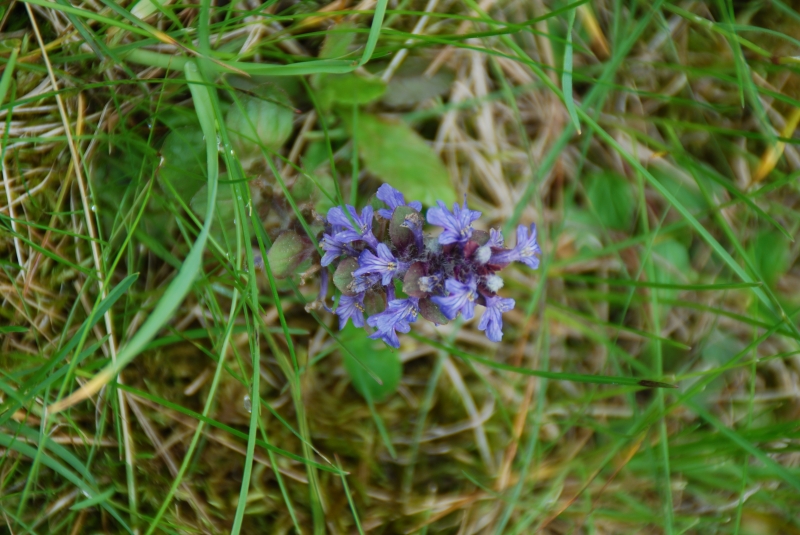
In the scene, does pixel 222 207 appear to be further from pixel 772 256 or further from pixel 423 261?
pixel 772 256

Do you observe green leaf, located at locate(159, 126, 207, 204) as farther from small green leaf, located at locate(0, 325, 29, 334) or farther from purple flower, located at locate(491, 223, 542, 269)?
purple flower, located at locate(491, 223, 542, 269)

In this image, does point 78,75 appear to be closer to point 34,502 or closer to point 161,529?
point 34,502

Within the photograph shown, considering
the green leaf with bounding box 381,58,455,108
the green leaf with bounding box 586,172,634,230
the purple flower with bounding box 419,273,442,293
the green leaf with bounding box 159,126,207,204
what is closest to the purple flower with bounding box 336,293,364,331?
the purple flower with bounding box 419,273,442,293

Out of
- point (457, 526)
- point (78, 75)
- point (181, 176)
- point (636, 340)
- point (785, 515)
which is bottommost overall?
point (785, 515)

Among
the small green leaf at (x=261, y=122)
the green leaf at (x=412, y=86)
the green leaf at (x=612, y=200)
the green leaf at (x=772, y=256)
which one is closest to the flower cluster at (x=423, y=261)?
the small green leaf at (x=261, y=122)

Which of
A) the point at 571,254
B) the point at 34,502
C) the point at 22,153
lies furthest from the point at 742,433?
the point at 22,153

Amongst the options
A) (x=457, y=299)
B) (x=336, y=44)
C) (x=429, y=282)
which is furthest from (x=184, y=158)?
(x=457, y=299)
